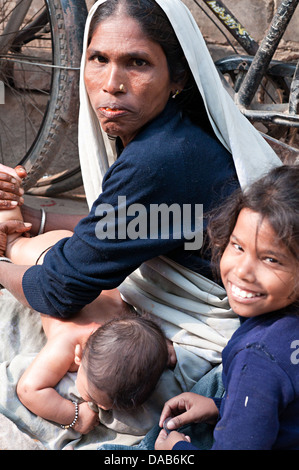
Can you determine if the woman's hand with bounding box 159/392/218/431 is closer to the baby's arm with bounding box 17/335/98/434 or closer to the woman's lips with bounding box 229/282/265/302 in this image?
the baby's arm with bounding box 17/335/98/434

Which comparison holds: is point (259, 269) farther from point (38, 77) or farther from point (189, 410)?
point (38, 77)

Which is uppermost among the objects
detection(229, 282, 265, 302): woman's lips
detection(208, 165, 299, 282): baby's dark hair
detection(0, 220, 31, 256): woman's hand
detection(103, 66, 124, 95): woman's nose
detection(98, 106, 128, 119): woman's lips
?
detection(103, 66, 124, 95): woman's nose

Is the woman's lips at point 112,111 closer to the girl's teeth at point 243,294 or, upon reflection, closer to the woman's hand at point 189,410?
the girl's teeth at point 243,294

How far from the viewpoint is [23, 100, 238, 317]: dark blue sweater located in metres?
1.99

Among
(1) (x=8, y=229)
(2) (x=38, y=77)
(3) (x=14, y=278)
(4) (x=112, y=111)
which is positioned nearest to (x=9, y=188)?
(1) (x=8, y=229)

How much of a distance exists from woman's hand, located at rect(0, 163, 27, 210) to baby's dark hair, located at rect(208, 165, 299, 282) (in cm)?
120

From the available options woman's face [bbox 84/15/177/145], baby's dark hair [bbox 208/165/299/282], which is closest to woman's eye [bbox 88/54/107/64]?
woman's face [bbox 84/15/177/145]

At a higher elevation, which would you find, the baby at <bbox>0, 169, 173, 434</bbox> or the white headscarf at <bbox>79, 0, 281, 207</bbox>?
the white headscarf at <bbox>79, 0, 281, 207</bbox>

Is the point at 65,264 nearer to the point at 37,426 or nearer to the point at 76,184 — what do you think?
the point at 37,426

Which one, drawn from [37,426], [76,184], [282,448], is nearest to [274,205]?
[282,448]

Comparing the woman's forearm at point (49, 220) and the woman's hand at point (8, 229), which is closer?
the woman's hand at point (8, 229)

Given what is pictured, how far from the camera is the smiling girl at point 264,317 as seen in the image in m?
1.52

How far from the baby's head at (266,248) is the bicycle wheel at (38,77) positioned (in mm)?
2069

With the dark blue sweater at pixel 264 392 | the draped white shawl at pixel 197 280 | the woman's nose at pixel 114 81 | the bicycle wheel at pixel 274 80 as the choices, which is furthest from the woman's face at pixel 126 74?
the bicycle wheel at pixel 274 80
